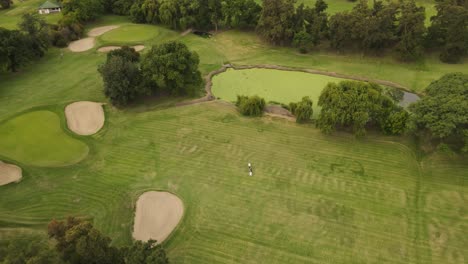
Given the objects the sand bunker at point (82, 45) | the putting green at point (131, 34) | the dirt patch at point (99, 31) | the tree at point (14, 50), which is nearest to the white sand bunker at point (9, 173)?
the tree at point (14, 50)

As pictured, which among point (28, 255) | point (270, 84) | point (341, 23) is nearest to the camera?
point (28, 255)

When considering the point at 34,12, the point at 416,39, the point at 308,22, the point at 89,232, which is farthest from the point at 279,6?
the point at 34,12

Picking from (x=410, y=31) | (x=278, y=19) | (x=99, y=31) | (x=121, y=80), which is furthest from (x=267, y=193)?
(x=99, y=31)

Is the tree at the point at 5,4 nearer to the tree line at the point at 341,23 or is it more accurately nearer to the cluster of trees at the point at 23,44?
the cluster of trees at the point at 23,44

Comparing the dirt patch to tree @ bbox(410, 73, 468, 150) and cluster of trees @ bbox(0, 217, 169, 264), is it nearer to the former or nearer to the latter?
cluster of trees @ bbox(0, 217, 169, 264)

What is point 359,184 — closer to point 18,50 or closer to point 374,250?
point 374,250

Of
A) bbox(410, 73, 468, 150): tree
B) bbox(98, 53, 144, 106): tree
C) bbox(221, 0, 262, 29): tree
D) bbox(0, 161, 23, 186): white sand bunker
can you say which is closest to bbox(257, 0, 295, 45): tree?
bbox(221, 0, 262, 29): tree

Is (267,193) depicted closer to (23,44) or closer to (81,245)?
(81,245)
